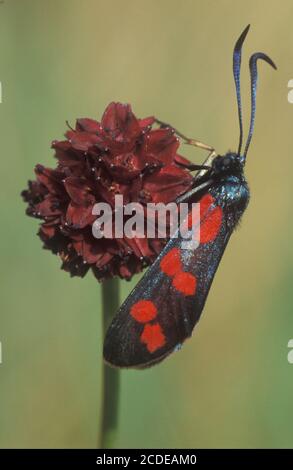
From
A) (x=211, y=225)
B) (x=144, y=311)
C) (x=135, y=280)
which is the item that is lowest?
(x=144, y=311)

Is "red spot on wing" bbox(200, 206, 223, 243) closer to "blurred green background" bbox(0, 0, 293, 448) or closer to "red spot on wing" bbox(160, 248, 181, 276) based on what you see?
"red spot on wing" bbox(160, 248, 181, 276)

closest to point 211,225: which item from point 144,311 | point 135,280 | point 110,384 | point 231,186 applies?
point 231,186

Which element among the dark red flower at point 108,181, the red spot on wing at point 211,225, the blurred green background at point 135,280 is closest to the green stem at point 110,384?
the dark red flower at point 108,181

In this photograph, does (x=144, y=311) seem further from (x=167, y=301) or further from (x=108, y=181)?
(x=108, y=181)

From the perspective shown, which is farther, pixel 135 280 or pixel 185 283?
pixel 135 280

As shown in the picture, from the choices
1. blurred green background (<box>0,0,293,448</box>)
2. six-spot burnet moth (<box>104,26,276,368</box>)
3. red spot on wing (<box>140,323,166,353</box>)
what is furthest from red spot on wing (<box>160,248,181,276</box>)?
blurred green background (<box>0,0,293,448</box>)
